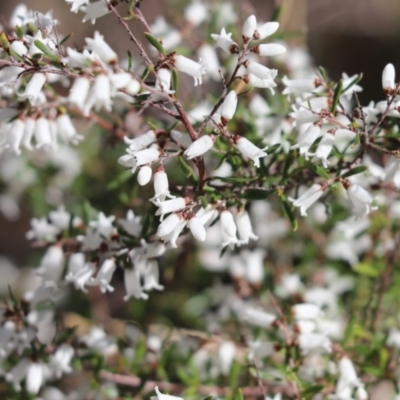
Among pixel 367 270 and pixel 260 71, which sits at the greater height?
pixel 260 71

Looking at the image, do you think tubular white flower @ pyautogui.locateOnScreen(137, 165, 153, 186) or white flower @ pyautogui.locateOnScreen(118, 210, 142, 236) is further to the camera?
white flower @ pyautogui.locateOnScreen(118, 210, 142, 236)

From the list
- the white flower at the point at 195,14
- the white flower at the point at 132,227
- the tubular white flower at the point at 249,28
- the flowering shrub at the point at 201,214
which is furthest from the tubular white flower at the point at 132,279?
the white flower at the point at 195,14

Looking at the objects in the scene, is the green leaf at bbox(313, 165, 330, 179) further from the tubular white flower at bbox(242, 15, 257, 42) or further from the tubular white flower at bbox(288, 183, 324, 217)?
the tubular white flower at bbox(242, 15, 257, 42)

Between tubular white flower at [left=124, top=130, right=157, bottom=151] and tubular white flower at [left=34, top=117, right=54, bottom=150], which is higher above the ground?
tubular white flower at [left=34, top=117, right=54, bottom=150]

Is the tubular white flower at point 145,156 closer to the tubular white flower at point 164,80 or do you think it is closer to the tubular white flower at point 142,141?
the tubular white flower at point 142,141

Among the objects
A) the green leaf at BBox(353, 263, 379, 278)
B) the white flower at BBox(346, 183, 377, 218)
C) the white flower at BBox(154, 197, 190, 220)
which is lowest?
the green leaf at BBox(353, 263, 379, 278)

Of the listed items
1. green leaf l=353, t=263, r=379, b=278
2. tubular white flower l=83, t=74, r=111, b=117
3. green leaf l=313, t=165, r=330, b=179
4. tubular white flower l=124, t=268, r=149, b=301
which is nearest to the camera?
tubular white flower l=83, t=74, r=111, b=117

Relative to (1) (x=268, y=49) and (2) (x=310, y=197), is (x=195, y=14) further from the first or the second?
(2) (x=310, y=197)

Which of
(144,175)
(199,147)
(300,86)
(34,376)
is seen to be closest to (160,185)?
(144,175)

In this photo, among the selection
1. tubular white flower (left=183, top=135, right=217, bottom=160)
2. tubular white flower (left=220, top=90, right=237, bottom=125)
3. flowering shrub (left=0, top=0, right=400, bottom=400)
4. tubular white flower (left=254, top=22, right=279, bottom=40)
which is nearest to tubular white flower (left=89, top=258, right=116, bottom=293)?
flowering shrub (left=0, top=0, right=400, bottom=400)

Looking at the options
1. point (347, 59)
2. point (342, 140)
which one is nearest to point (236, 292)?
point (342, 140)
